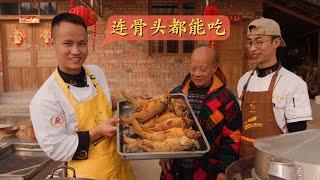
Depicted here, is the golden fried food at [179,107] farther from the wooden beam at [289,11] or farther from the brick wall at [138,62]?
the wooden beam at [289,11]

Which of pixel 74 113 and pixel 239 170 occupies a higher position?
pixel 74 113

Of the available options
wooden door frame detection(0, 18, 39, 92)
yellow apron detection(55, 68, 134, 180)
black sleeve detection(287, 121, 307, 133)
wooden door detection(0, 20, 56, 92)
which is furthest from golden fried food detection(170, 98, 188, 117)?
wooden door frame detection(0, 18, 39, 92)

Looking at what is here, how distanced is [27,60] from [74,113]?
355 inches

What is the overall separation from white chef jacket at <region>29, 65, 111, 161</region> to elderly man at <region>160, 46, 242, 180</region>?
3.17 ft

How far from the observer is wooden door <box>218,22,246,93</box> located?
392 inches

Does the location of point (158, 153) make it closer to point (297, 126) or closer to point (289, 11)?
point (297, 126)

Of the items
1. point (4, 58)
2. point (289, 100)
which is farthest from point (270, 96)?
point (4, 58)

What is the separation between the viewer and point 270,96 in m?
2.29

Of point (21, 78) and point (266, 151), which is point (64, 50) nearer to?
point (266, 151)

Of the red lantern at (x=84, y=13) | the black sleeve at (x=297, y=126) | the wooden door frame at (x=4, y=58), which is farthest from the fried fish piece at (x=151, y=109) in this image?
the wooden door frame at (x=4, y=58)

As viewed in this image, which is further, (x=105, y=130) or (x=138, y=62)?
(x=138, y=62)

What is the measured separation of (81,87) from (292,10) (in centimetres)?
1027

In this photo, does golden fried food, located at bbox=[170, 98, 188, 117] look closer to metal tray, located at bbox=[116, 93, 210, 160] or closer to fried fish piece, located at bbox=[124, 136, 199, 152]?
metal tray, located at bbox=[116, 93, 210, 160]

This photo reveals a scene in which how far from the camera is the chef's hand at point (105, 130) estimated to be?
1.84m
